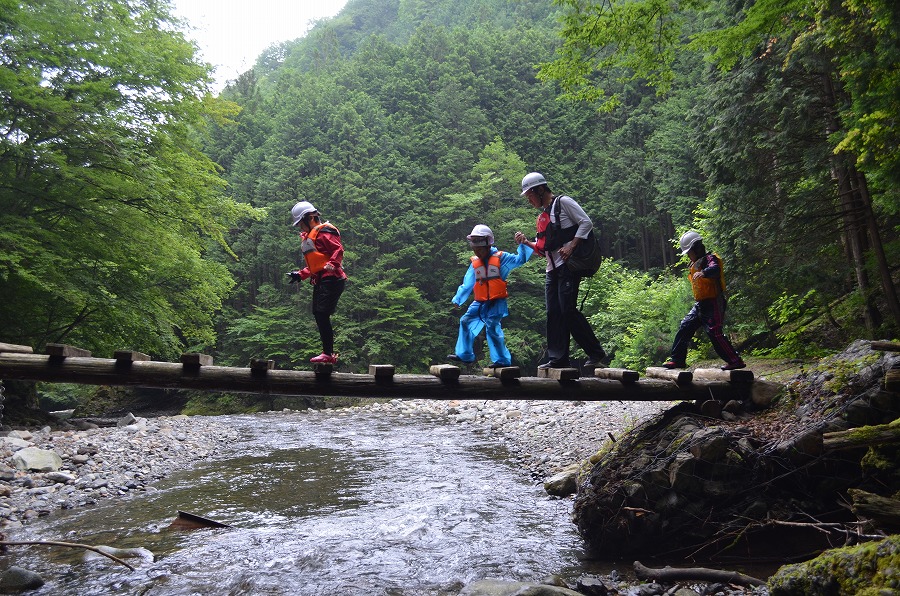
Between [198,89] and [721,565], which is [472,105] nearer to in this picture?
[198,89]

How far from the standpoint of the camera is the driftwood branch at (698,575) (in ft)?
16.3

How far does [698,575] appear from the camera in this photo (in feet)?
16.7

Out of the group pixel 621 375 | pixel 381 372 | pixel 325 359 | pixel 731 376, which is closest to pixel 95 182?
pixel 325 359

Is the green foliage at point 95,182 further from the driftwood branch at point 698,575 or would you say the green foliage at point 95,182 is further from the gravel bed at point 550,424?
the driftwood branch at point 698,575

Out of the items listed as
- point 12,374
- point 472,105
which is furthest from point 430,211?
point 12,374

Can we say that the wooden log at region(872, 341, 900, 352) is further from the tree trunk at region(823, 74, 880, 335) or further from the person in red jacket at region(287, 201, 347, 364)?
the person in red jacket at region(287, 201, 347, 364)

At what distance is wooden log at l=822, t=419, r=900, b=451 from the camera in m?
4.90

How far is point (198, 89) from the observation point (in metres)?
16.5

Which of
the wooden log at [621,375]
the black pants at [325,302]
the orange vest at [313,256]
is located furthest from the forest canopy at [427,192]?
the black pants at [325,302]

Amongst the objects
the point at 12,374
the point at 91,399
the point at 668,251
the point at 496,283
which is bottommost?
the point at 91,399

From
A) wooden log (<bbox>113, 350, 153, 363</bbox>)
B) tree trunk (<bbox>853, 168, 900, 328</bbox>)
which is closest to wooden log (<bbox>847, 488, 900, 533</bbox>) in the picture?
tree trunk (<bbox>853, 168, 900, 328</bbox>)

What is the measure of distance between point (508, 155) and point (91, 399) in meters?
24.6

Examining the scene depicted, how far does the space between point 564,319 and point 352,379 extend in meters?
2.46

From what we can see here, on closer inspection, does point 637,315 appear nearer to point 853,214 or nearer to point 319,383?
point 853,214
